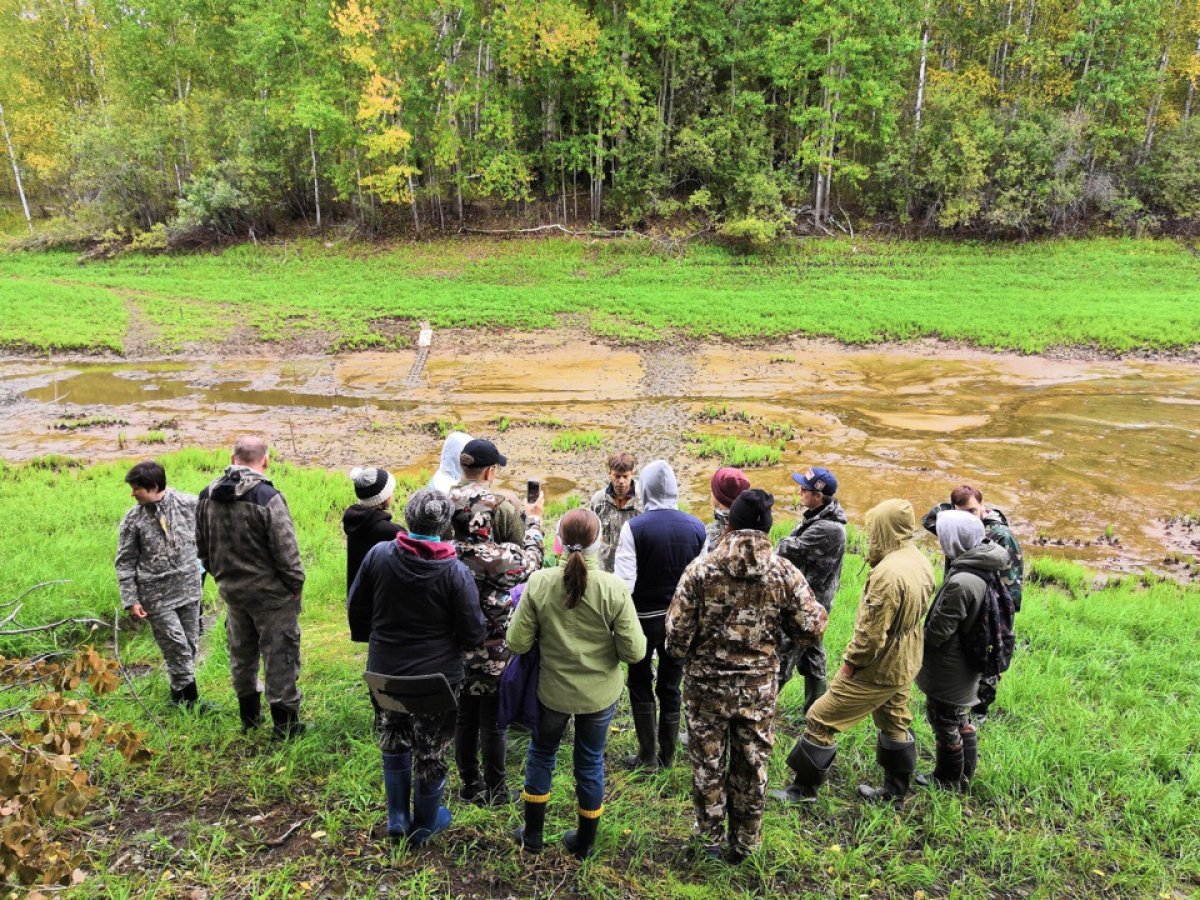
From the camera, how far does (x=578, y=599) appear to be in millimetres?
3170

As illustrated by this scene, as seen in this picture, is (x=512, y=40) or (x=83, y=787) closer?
(x=83, y=787)

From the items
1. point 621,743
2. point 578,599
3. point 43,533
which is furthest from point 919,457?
point 43,533

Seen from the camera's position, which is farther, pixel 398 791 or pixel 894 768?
pixel 894 768

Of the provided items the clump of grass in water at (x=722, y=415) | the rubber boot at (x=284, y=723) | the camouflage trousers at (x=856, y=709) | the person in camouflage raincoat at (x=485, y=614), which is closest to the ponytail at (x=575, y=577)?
the person in camouflage raincoat at (x=485, y=614)

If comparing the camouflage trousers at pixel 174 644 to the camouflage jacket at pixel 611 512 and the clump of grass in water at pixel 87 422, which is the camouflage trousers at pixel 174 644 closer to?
the camouflage jacket at pixel 611 512

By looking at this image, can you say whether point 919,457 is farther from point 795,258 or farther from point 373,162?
point 373,162

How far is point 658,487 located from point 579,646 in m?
1.10

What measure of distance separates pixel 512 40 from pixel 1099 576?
2448 centimetres

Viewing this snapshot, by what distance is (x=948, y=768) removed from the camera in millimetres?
4000

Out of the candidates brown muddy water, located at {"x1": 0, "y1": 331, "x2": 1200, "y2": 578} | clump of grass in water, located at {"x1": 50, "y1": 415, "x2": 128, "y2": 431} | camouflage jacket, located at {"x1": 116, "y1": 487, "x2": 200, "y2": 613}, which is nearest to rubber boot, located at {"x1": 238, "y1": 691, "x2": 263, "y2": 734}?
camouflage jacket, located at {"x1": 116, "y1": 487, "x2": 200, "y2": 613}

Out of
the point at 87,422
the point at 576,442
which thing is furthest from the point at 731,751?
the point at 87,422

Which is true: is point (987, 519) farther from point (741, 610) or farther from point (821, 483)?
point (741, 610)

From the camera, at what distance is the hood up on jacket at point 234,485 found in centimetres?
386

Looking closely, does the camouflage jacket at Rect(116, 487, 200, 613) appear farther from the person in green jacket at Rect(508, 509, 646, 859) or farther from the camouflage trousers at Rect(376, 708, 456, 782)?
the person in green jacket at Rect(508, 509, 646, 859)
